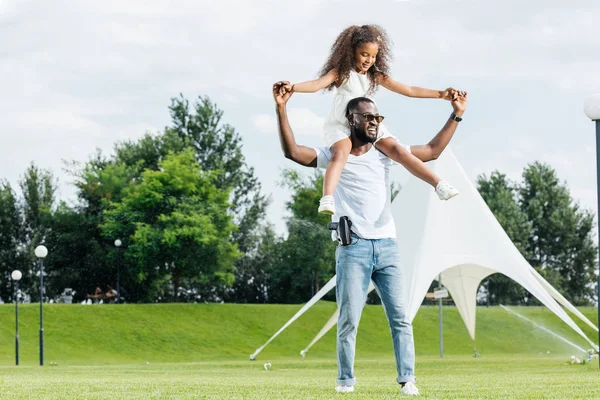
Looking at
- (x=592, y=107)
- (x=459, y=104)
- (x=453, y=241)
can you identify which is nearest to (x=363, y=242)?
(x=459, y=104)

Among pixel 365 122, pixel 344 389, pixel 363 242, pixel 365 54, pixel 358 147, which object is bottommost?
pixel 344 389

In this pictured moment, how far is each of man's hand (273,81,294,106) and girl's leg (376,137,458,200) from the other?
729 mm

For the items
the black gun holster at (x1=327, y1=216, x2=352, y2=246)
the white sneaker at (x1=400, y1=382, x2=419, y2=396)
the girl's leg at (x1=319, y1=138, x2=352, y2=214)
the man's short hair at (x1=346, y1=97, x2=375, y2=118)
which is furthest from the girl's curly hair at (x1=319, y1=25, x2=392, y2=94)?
the white sneaker at (x1=400, y1=382, x2=419, y2=396)

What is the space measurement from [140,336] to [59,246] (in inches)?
620

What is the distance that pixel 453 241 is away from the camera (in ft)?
53.4

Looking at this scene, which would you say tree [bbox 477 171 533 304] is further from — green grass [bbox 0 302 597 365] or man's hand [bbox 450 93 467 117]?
man's hand [bbox 450 93 467 117]

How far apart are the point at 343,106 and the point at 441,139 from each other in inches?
27.7

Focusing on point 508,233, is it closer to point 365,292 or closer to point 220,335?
point 220,335

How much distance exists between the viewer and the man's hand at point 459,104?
5.56 m

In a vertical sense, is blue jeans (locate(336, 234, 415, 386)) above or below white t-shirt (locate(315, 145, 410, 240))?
below

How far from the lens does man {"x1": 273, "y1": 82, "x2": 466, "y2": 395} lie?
17.3ft

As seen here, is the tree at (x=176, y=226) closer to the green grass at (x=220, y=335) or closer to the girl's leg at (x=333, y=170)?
the green grass at (x=220, y=335)

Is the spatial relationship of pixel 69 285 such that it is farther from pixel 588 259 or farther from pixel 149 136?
pixel 588 259

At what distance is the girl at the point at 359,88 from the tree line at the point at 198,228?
108 ft
